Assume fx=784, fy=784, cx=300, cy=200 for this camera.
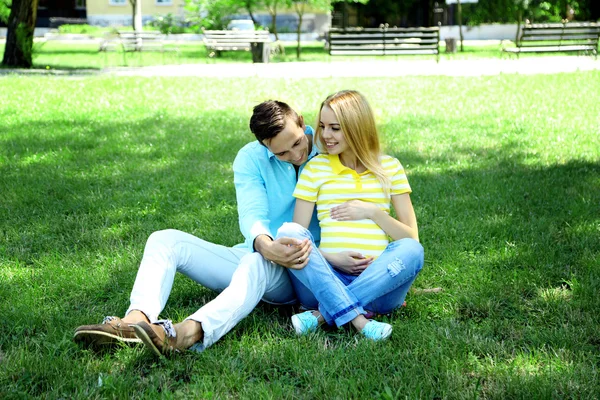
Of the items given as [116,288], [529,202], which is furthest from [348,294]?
[529,202]

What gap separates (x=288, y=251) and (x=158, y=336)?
0.71 meters

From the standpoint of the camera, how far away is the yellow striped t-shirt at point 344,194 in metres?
3.88

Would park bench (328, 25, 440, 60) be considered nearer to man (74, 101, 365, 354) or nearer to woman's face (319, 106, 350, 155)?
man (74, 101, 365, 354)

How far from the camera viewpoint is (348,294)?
3664 mm

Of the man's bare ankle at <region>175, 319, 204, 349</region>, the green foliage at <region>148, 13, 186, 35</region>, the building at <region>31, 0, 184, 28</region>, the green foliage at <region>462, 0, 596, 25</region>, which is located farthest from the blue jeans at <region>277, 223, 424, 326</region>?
the building at <region>31, 0, 184, 28</region>

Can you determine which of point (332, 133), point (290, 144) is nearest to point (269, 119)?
point (290, 144)

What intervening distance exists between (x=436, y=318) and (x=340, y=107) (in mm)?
1159

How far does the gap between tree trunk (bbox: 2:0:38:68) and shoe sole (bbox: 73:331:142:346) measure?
16007 millimetres

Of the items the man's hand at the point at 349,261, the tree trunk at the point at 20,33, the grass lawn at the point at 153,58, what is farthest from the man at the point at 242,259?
the grass lawn at the point at 153,58

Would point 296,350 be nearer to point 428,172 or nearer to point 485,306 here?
point 485,306

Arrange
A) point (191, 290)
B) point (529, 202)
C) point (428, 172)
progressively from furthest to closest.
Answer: point (428, 172) → point (529, 202) → point (191, 290)

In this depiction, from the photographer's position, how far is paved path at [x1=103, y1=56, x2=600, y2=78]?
55.2 ft

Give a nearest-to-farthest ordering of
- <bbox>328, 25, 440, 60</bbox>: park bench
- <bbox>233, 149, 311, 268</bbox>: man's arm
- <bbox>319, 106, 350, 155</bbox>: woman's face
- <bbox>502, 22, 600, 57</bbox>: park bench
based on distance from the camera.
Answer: <bbox>233, 149, 311, 268</bbox>: man's arm < <bbox>319, 106, 350, 155</bbox>: woman's face < <bbox>328, 25, 440, 60</bbox>: park bench < <bbox>502, 22, 600, 57</bbox>: park bench

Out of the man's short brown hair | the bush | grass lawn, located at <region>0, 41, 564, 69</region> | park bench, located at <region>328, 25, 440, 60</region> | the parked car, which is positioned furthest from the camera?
the bush
